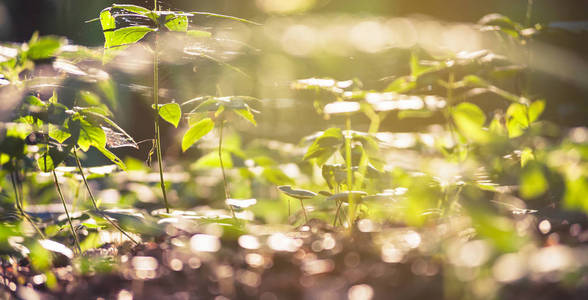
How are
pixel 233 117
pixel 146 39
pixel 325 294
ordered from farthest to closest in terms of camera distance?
pixel 146 39 → pixel 233 117 → pixel 325 294

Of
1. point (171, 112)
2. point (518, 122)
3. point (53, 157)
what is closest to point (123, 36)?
→ point (171, 112)

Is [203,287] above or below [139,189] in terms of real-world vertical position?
above

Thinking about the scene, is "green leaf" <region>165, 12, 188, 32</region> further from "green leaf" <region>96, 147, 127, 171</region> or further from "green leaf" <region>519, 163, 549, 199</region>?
"green leaf" <region>519, 163, 549, 199</region>

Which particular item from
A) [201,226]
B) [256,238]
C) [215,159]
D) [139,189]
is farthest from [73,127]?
[139,189]

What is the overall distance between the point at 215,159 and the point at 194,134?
0.58 metres

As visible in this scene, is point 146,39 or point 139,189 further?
point 139,189

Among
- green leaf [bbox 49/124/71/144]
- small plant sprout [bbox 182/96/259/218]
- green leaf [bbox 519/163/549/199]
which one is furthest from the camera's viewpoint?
green leaf [bbox 49/124/71/144]

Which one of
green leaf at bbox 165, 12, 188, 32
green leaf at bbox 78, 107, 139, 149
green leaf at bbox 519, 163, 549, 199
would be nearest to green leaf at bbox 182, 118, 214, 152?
green leaf at bbox 78, 107, 139, 149

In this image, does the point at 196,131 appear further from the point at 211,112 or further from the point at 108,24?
the point at 108,24

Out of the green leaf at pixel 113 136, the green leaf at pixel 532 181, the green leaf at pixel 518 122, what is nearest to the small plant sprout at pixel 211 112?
the green leaf at pixel 113 136

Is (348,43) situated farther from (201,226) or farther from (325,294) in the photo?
(325,294)

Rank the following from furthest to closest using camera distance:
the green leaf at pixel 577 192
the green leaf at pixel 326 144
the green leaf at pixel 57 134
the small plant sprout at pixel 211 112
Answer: the green leaf at pixel 326 144, the green leaf at pixel 57 134, the small plant sprout at pixel 211 112, the green leaf at pixel 577 192

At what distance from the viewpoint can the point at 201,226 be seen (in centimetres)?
110

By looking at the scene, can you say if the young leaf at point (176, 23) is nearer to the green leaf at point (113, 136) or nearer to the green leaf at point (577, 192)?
the green leaf at point (113, 136)
